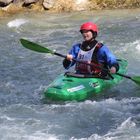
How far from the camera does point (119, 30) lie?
13211 mm

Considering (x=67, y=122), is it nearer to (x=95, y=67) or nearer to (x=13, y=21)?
(x=95, y=67)

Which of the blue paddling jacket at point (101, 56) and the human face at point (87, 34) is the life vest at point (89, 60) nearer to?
the blue paddling jacket at point (101, 56)

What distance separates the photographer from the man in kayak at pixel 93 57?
25.7ft

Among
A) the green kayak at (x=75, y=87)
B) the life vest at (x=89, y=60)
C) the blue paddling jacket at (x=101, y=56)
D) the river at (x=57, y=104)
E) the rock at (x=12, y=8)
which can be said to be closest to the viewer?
the river at (x=57, y=104)

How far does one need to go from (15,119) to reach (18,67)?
10.6ft

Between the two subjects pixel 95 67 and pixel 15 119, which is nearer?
Result: pixel 15 119

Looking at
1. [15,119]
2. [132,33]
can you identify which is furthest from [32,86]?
[132,33]

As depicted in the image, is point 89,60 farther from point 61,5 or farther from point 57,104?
point 61,5

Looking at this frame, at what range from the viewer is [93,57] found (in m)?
8.08

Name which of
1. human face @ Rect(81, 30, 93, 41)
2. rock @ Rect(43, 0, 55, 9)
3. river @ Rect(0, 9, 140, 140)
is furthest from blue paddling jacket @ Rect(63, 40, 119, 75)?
rock @ Rect(43, 0, 55, 9)

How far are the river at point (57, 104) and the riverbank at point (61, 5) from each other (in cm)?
146

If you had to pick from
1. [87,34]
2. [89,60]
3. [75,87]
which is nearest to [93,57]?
[89,60]

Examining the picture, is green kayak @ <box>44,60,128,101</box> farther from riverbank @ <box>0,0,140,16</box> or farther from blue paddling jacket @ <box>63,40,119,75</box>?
riverbank @ <box>0,0,140,16</box>

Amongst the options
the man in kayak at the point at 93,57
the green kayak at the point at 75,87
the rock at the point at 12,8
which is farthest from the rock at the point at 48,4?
the green kayak at the point at 75,87
